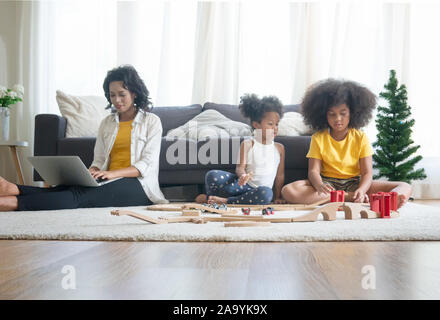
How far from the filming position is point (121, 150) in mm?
2475

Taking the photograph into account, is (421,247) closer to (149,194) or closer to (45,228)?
(45,228)

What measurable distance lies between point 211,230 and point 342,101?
1.40 metres

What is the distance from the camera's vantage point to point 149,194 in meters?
2.39

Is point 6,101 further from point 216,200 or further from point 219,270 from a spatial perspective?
point 219,270

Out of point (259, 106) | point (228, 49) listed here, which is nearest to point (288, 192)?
point (259, 106)

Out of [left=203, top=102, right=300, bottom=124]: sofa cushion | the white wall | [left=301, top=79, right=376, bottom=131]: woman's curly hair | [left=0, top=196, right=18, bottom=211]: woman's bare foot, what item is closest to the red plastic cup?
[left=301, top=79, right=376, bottom=131]: woman's curly hair

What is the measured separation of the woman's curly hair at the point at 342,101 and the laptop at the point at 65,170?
1.19 meters

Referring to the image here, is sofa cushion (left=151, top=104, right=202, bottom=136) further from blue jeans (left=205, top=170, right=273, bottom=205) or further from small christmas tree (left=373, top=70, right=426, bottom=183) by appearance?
small christmas tree (left=373, top=70, right=426, bottom=183)

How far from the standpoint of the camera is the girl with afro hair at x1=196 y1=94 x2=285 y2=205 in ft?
7.89

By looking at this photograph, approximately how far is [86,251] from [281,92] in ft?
11.0

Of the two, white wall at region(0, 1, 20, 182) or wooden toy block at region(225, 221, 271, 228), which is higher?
white wall at region(0, 1, 20, 182)

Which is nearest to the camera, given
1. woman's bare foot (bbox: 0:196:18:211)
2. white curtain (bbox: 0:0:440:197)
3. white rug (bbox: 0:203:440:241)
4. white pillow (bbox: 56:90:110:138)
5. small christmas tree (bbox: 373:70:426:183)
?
white rug (bbox: 0:203:440:241)

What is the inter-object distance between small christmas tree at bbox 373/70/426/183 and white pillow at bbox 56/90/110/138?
212 centimetres

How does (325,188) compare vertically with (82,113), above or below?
below
